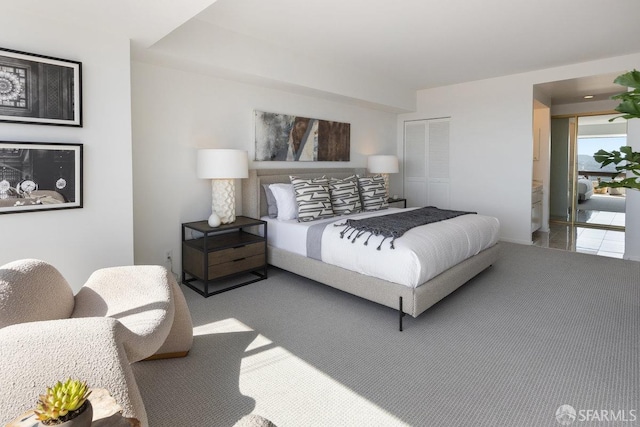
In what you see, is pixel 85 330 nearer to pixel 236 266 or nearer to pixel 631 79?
pixel 236 266

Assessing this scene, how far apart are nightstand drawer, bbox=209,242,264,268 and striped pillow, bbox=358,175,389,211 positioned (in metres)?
1.57

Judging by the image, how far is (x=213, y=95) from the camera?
4105 mm

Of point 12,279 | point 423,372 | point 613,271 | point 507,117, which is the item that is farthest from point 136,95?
point 613,271

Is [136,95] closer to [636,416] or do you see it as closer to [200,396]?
[200,396]

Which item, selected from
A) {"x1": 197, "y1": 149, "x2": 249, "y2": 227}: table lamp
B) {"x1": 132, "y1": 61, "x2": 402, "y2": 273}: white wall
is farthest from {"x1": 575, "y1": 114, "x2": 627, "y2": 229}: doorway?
{"x1": 197, "y1": 149, "x2": 249, "y2": 227}: table lamp

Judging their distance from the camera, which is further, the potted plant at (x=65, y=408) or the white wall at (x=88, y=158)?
the white wall at (x=88, y=158)

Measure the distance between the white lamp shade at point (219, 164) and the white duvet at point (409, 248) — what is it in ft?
2.51

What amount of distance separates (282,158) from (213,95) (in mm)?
1166

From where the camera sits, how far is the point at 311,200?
13.5 ft

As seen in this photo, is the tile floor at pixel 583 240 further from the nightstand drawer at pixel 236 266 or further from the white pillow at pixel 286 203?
the nightstand drawer at pixel 236 266

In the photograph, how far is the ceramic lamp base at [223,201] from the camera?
392cm

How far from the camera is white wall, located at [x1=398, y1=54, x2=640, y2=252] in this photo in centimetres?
543

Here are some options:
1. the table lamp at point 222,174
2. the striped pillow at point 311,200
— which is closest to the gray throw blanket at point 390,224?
the striped pillow at point 311,200

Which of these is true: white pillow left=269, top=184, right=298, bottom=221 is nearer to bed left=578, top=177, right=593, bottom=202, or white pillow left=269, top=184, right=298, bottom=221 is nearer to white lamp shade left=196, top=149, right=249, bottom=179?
white lamp shade left=196, top=149, right=249, bottom=179
